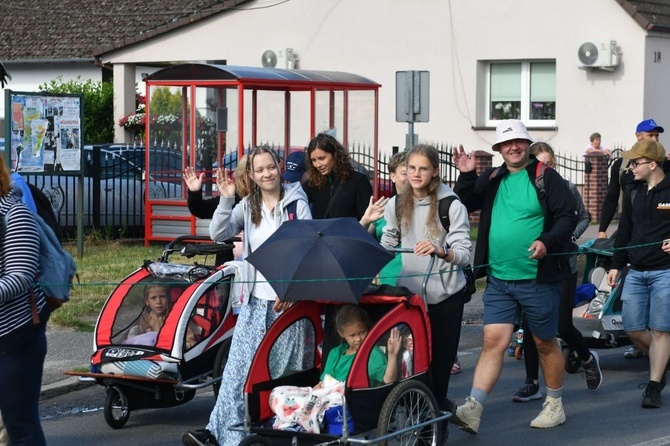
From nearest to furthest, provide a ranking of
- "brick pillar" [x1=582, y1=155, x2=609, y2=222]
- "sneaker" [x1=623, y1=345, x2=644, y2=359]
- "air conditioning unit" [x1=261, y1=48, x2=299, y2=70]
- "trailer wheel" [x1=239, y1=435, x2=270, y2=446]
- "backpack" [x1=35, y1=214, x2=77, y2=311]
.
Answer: "backpack" [x1=35, y1=214, x2=77, y2=311], "trailer wheel" [x1=239, y1=435, x2=270, y2=446], "sneaker" [x1=623, y1=345, x2=644, y2=359], "brick pillar" [x1=582, y1=155, x2=609, y2=222], "air conditioning unit" [x1=261, y1=48, x2=299, y2=70]

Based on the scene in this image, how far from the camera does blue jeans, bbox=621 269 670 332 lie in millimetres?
8602

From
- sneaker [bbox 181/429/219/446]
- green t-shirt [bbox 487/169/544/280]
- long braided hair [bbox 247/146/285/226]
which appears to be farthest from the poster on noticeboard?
sneaker [bbox 181/429/219/446]

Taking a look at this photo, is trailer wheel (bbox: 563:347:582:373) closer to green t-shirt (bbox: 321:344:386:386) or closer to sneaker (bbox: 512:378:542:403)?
sneaker (bbox: 512:378:542:403)

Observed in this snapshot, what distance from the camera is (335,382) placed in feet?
21.0

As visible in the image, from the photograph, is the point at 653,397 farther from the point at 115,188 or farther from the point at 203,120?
the point at 115,188

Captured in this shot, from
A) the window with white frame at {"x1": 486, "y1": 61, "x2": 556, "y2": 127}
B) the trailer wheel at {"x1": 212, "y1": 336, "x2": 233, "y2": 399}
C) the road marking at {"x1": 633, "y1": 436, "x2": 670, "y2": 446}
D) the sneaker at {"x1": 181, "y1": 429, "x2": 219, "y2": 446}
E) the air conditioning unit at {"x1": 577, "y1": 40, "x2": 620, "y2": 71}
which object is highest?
the air conditioning unit at {"x1": 577, "y1": 40, "x2": 620, "y2": 71}

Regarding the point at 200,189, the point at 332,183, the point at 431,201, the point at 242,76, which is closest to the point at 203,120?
the point at 242,76

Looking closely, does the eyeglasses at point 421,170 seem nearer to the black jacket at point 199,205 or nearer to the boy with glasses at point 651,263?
the black jacket at point 199,205

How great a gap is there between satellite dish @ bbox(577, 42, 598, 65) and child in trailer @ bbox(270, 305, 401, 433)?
768 inches

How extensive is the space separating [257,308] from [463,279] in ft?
3.90

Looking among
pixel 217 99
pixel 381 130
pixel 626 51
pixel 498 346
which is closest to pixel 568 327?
pixel 498 346

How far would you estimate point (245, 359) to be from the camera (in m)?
6.77

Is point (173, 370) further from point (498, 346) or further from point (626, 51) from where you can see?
point (626, 51)

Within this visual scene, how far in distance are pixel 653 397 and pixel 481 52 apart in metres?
18.8
